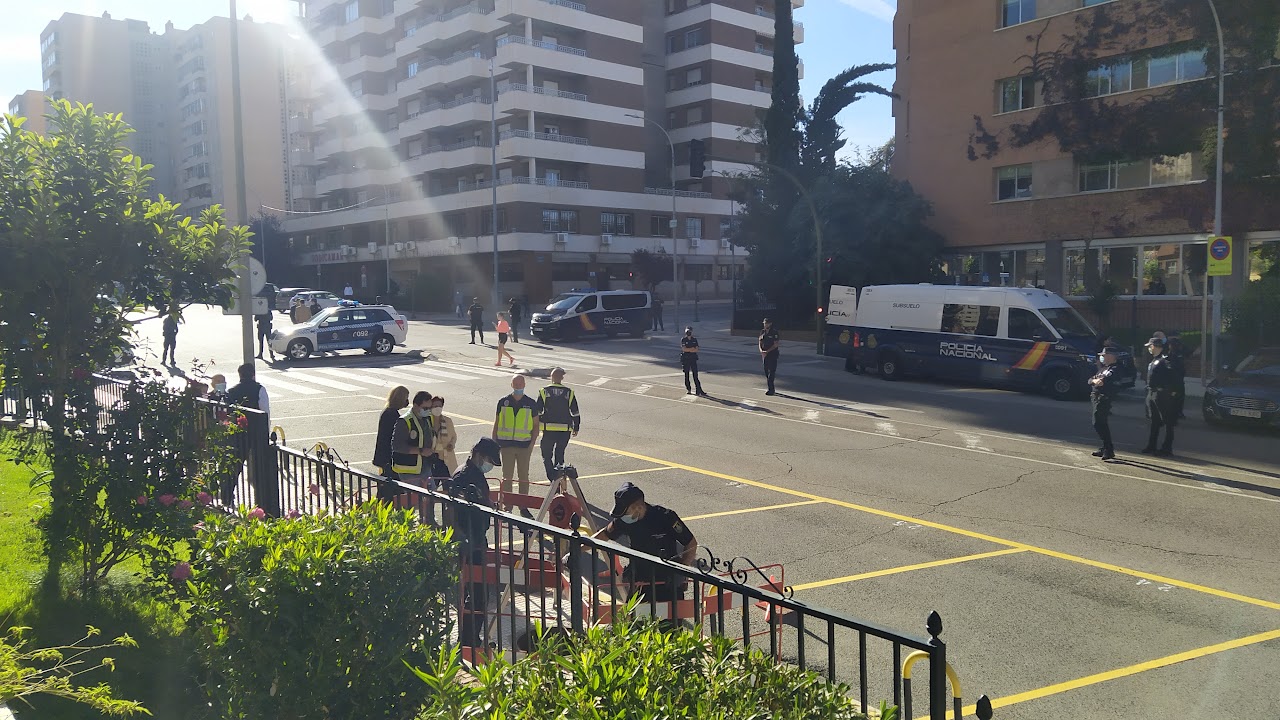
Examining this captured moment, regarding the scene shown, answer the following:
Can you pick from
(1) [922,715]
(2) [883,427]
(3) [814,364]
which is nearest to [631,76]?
(3) [814,364]

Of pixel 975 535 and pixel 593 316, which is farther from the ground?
pixel 593 316

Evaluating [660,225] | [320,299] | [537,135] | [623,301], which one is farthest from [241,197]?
[660,225]

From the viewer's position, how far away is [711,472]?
511 inches

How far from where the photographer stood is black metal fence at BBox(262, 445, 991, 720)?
11.0ft

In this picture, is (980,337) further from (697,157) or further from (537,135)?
(537,135)

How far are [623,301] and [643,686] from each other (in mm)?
35697

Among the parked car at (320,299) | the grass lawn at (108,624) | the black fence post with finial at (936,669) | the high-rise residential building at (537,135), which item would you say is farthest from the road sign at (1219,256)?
the parked car at (320,299)

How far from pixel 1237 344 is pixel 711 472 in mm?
18697

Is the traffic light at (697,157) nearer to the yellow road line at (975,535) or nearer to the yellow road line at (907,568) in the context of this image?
the yellow road line at (975,535)

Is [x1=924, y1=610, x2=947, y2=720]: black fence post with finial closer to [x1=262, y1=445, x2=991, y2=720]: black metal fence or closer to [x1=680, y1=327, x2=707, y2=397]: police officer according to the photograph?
[x1=262, y1=445, x2=991, y2=720]: black metal fence

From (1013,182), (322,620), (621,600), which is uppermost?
(1013,182)

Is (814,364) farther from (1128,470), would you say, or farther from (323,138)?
(323,138)

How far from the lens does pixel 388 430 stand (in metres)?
10.1

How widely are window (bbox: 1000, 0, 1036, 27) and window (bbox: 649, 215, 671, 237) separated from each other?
110ft
